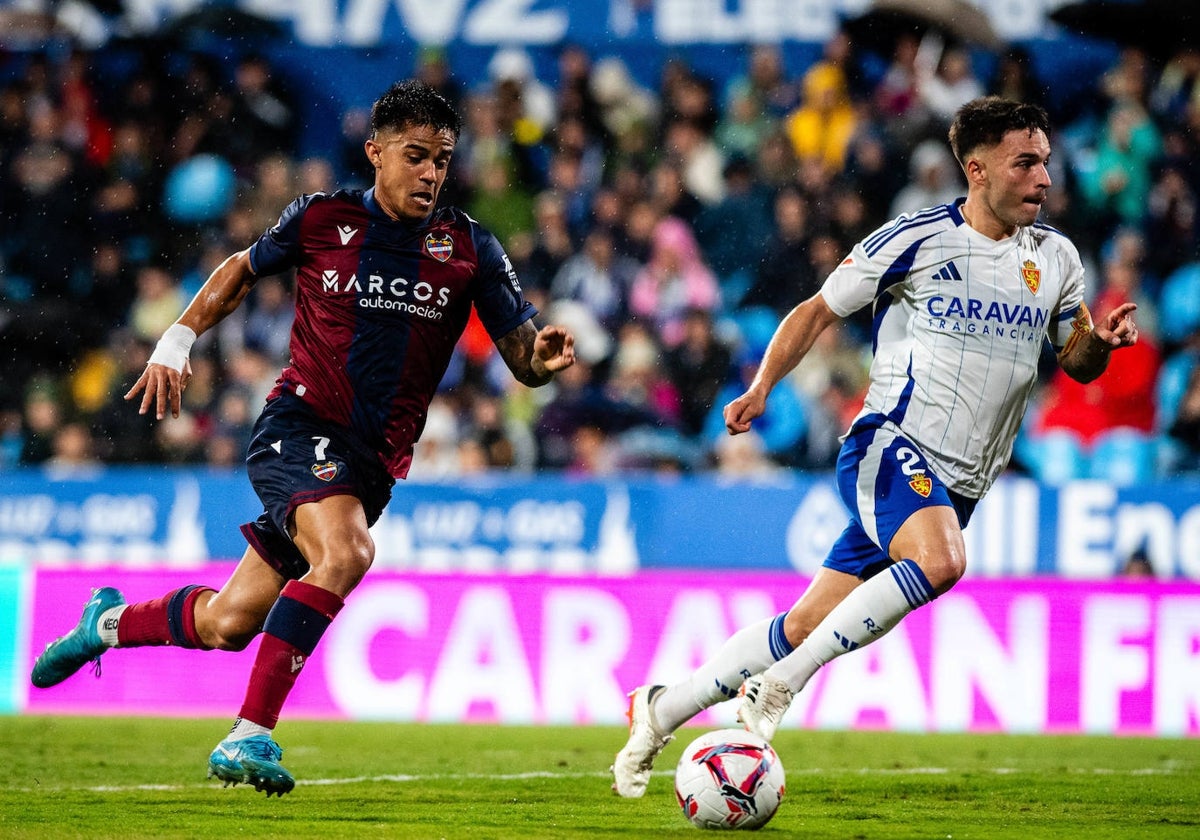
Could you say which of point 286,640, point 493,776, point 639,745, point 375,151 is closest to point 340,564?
point 286,640

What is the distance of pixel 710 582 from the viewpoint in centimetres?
1011

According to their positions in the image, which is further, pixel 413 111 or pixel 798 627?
pixel 413 111


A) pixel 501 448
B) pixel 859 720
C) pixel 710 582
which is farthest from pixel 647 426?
pixel 859 720

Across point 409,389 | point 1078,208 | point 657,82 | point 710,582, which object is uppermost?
point 657,82

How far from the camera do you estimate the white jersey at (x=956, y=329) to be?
5.84 metres

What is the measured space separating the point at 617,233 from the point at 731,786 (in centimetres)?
878

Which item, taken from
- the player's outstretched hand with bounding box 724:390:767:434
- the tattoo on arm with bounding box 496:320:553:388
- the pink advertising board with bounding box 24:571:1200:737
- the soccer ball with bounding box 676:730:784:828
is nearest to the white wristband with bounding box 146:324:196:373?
the tattoo on arm with bounding box 496:320:553:388

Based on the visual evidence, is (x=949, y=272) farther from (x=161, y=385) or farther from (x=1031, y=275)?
(x=161, y=385)

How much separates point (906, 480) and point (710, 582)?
4480 mm

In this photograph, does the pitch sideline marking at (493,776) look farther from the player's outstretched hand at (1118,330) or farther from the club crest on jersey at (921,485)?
the player's outstretched hand at (1118,330)

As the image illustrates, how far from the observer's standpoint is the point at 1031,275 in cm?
591

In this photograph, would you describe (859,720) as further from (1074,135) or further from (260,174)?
(260,174)

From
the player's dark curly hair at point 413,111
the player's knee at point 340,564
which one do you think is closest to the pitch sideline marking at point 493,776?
the player's knee at point 340,564

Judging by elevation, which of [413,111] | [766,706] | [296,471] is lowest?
[766,706]
